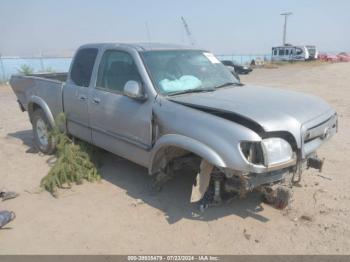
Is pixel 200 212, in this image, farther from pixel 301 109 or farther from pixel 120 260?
pixel 301 109

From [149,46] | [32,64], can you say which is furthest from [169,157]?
[32,64]

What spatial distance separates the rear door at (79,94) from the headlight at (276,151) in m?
2.80

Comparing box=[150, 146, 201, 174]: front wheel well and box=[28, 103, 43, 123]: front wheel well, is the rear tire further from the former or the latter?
box=[150, 146, 201, 174]: front wheel well

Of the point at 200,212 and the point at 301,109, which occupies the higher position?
the point at 301,109

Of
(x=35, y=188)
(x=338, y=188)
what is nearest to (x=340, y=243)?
(x=338, y=188)

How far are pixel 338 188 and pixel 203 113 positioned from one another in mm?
2334

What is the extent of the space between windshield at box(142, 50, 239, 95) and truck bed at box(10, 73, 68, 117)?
203 centimetres

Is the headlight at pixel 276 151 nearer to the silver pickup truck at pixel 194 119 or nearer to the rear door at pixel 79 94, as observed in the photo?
the silver pickup truck at pixel 194 119

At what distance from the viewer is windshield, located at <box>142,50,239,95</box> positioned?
171 inches

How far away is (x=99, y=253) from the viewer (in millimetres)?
3475

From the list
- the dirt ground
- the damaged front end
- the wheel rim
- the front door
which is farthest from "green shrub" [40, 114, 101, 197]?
the damaged front end

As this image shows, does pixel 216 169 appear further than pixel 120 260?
Yes

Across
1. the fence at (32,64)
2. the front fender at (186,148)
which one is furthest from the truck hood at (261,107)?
the fence at (32,64)

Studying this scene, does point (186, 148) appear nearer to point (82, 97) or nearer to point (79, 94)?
point (82, 97)
